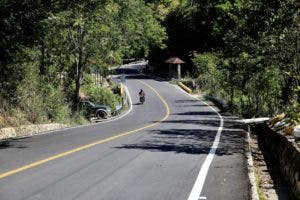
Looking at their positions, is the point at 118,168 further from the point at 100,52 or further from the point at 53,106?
the point at 100,52

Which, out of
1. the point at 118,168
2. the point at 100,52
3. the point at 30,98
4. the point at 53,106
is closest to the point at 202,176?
the point at 118,168

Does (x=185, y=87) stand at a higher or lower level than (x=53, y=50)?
lower

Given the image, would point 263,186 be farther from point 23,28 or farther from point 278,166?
point 23,28

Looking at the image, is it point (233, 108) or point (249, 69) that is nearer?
point (249, 69)

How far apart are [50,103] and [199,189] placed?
21628 millimetres

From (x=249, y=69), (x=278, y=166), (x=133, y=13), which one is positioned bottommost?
(x=278, y=166)

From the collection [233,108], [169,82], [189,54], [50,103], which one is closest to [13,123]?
[50,103]

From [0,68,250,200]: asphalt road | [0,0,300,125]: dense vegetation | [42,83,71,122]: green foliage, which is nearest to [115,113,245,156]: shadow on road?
[0,68,250,200]: asphalt road

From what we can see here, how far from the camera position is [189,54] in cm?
8988

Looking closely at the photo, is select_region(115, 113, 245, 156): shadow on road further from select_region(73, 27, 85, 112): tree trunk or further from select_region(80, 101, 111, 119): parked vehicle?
select_region(80, 101, 111, 119): parked vehicle

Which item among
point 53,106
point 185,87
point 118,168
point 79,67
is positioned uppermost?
point 79,67

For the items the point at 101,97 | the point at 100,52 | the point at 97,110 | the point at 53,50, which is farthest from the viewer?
the point at 101,97

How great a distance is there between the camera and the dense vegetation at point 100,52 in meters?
17.4

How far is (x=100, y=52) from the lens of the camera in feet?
131
